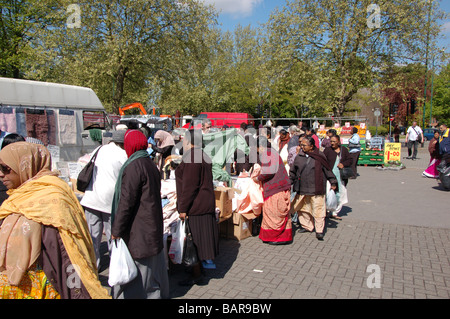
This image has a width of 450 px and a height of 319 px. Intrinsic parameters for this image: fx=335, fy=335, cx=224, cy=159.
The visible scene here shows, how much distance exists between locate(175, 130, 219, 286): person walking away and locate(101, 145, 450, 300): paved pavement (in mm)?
421

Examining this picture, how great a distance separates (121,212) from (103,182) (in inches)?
51.0

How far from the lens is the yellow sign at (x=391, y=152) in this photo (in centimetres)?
1617

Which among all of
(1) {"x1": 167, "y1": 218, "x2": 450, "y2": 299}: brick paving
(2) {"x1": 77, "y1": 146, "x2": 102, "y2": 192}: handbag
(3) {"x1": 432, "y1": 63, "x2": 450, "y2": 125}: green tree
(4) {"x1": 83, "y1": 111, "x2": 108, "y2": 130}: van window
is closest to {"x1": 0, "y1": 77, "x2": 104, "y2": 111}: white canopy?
(4) {"x1": 83, "y1": 111, "x2": 108, "y2": 130}: van window

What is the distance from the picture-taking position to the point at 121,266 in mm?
3156

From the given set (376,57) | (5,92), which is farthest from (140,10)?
(376,57)

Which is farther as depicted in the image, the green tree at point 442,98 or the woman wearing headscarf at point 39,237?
the green tree at point 442,98

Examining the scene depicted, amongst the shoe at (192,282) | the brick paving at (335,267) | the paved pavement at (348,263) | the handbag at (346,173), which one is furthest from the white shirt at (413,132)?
the shoe at (192,282)

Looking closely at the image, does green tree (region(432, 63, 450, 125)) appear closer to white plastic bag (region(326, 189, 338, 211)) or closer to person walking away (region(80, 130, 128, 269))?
white plastic bag (region(326, 189, 338, 211))

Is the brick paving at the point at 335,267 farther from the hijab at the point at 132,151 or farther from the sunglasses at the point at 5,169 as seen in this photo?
Answer: the sunglasses at the point at 5,169

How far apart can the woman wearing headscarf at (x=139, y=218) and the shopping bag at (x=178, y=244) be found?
0.94 metres

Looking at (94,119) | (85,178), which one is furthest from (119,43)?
(85,178)

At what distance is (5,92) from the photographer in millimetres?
8727

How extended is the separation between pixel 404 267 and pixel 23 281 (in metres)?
4.84

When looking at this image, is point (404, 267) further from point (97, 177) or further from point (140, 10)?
point (140, 10)
